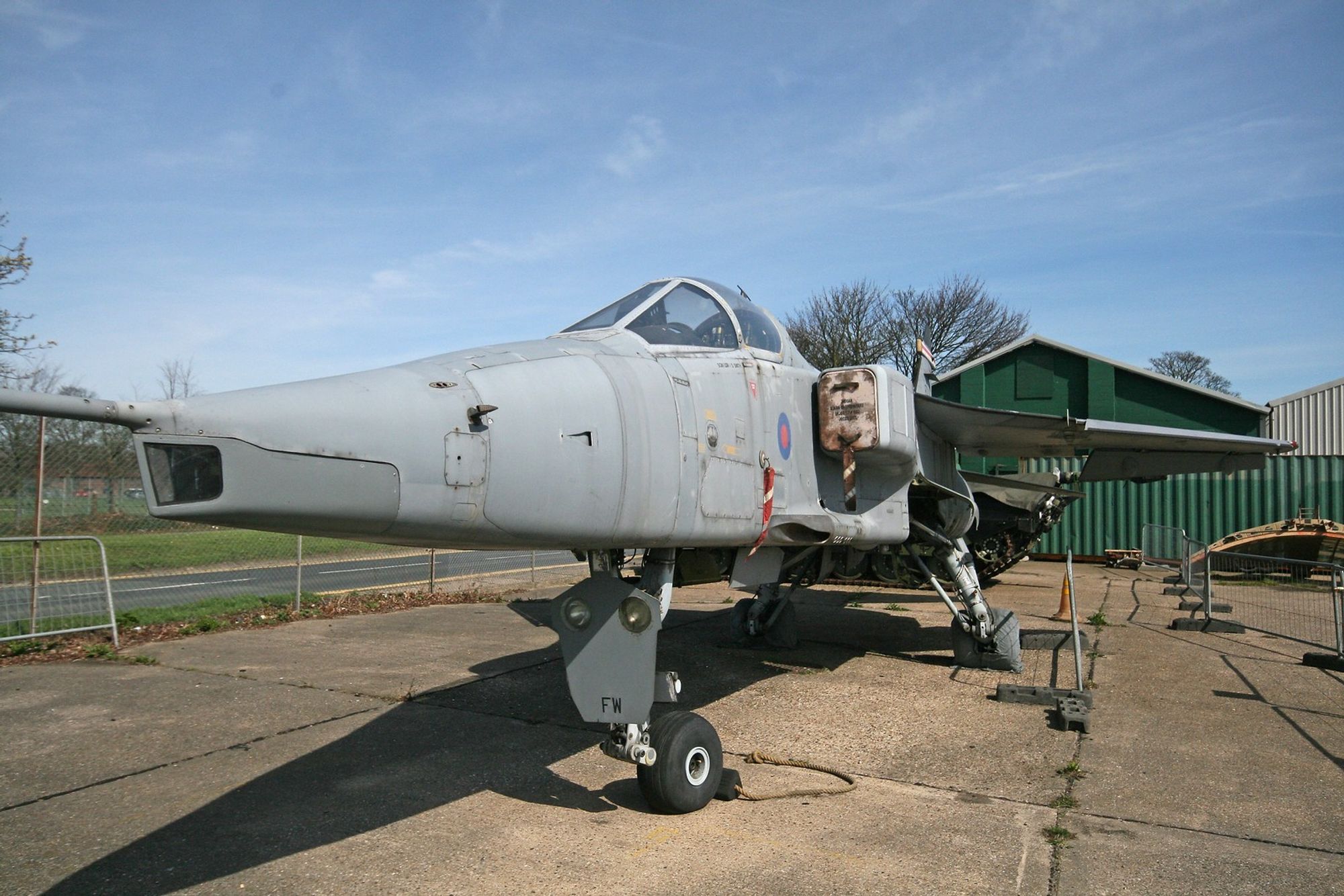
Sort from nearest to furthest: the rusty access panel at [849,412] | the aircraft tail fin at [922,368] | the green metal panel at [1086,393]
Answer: the rusty access panel at [849,412], the aircraft tail fin at [922,368], the green metal panel at [1086,393]

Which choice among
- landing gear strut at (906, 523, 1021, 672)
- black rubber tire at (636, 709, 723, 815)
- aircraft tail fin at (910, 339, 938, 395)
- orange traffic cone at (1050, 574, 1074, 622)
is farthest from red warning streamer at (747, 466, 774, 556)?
orange traffic cone at (1050, 574, 1074, 622)

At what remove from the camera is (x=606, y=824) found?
4.36m

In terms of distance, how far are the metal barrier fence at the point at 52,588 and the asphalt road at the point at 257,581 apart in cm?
1

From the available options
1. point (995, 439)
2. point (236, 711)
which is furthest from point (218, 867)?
point (995, 439)

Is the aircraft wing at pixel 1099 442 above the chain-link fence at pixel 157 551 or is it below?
above

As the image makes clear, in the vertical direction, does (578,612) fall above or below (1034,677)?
above

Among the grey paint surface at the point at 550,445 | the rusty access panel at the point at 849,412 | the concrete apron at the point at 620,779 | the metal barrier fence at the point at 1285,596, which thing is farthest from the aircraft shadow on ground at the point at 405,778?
the metal barrier fence at the point at 1285,596

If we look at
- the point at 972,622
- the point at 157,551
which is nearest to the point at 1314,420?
the point at 972,622

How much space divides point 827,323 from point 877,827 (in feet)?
123

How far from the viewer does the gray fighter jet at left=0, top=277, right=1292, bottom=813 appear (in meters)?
2.61

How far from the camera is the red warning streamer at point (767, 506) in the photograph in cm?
509

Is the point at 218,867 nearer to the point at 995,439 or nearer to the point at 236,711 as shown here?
the point at 236,711

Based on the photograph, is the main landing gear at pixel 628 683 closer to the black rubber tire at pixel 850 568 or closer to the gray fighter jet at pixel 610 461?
the gray fighter jet at pixel 610 461

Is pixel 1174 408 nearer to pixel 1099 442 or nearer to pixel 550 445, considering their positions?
pixel 1099 442
